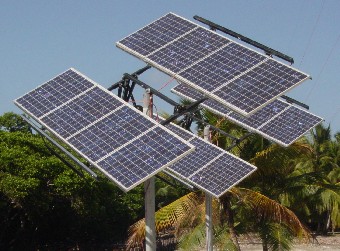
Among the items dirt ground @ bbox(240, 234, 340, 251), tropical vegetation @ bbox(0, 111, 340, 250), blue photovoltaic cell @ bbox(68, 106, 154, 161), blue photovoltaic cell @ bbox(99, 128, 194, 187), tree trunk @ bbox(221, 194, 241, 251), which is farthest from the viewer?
dirt ground @ bbox(240, 234, 340, 251)

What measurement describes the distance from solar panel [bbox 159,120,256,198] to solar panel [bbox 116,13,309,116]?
2823 millimetres

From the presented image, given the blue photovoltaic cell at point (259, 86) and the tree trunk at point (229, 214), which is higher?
the blue photovoltaic cell at point (259, 86)

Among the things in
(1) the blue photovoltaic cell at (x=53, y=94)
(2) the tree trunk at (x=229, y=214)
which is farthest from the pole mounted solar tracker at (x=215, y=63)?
(2) the tree trunk at (x=229, y=214)

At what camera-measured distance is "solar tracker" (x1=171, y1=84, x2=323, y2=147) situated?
1534 cm

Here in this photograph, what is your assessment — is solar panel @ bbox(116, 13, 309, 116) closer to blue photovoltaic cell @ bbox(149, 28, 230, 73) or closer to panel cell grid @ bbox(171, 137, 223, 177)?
blue photovoltaic cell @ bbox(149, 28, 230, 73)

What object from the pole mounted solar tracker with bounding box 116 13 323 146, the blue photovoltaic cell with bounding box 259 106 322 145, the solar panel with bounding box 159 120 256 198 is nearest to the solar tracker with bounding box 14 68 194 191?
the pole mounted solar tracker with bounding box 116 13 323 146

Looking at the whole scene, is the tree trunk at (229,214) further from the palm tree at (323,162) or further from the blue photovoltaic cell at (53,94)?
the palm tree at (323,162)

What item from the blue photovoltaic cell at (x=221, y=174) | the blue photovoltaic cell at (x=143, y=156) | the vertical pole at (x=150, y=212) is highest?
the blue photovoltaic cell at (x=143, y=156)

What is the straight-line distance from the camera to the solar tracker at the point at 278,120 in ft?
50.3

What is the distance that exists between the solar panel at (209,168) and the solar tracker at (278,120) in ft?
3.39

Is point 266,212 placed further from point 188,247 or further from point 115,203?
point 115,203

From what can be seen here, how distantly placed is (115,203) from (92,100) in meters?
29.0

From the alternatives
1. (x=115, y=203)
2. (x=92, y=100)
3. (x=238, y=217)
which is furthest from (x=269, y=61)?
(x=115, y=203)

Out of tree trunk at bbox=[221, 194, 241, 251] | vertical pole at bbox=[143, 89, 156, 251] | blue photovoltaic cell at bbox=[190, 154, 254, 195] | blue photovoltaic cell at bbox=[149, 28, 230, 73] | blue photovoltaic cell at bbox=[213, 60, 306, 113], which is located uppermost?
blue photovoltaic cell at bbox=[213, 60, 306, 113]
